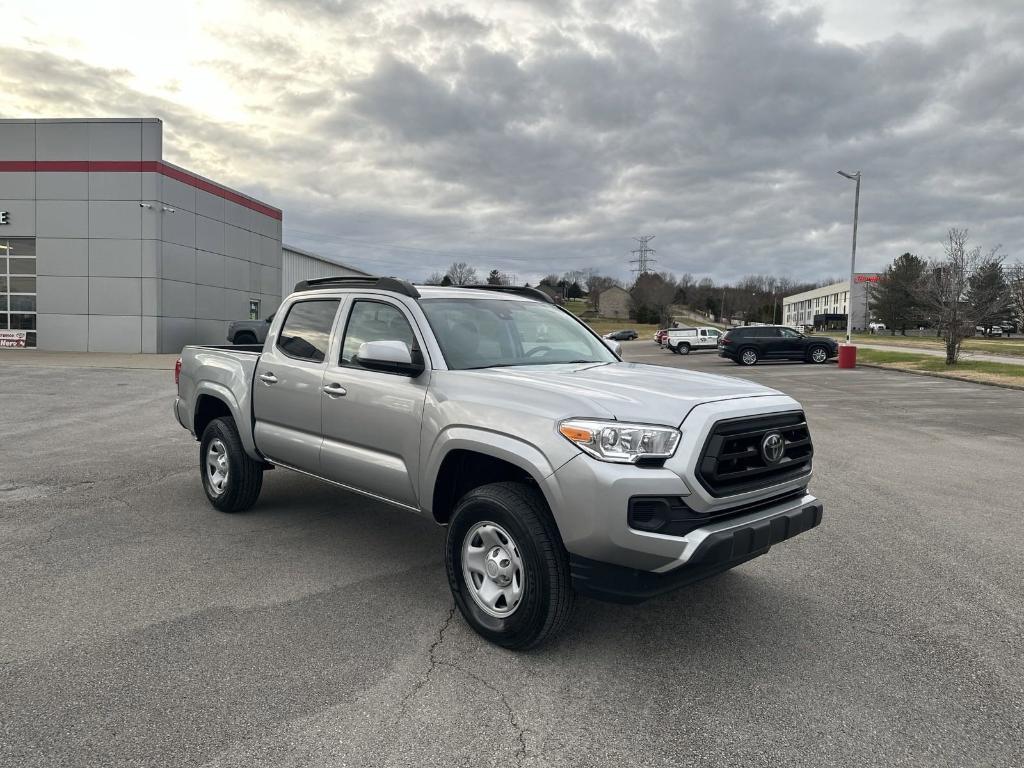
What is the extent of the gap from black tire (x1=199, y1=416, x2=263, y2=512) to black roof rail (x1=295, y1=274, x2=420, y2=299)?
1.30 metres

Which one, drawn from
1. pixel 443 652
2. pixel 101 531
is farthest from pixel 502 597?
pixel 101 531

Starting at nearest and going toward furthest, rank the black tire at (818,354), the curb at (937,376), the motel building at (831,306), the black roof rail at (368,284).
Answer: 1. the black roof rail at (368,284)
2. the curb at (937,376)
3. the black tire at (818,354)
4. the motel building at (831,306)

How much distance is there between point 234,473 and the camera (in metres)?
5.63

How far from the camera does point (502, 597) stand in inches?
140

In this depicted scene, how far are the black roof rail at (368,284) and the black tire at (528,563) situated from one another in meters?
1.54

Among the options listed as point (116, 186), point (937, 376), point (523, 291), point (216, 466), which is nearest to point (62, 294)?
point (116, 186)

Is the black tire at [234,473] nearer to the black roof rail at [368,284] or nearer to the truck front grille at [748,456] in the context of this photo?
the black roof rail at [368,284]

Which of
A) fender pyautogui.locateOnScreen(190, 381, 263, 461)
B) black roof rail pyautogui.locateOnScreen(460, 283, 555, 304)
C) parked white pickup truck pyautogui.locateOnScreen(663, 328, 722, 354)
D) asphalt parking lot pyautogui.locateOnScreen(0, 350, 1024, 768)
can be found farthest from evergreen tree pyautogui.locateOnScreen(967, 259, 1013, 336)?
fender pyautogui.locateOnScreen(190, 381, 263, 461)

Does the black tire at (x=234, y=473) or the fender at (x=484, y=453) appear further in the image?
the black tire at (x=234, y=473)

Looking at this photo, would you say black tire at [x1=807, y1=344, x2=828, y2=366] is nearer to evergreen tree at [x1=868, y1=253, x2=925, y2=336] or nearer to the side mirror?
the side mirror

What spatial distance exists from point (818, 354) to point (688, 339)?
50.1ft

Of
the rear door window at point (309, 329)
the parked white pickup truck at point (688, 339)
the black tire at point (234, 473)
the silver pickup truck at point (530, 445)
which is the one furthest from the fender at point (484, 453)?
the parked white pickup truck at point (688, 339)

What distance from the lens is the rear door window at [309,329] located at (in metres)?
4.92

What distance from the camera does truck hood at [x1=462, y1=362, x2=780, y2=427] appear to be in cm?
324
